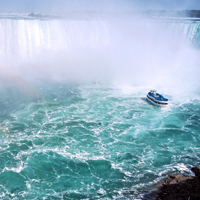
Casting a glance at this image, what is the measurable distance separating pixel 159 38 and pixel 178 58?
763cm

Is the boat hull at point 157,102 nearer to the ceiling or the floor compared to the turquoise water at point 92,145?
nearer to the ceiling

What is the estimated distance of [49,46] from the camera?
162ft

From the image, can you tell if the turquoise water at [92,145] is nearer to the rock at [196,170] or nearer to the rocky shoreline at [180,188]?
the rock at [196,170]

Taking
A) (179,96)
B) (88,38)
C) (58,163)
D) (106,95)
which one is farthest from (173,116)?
(88,38)

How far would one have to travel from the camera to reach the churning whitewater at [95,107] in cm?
1748

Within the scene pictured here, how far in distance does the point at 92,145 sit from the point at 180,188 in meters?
8.18

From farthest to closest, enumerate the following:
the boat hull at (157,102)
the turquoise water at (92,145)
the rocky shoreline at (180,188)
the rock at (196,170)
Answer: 1. the boat hull at (157,102)
2. the rock at (196,170)
3. the turquoise water at (92,145)
4. the rocky shoreline at (180,188)

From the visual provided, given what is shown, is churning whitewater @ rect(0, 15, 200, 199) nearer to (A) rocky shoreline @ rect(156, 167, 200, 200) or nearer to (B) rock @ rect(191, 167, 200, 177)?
(B) rock @ rect(191, 167, 200, 177)

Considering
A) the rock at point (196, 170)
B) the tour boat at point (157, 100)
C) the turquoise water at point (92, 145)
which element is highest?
the tour boat at point (157, 100)

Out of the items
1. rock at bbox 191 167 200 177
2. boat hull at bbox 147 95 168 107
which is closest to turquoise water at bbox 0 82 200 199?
rock at bbox 191 167 200 177

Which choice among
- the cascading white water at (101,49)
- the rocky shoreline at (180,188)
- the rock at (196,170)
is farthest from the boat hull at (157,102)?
the rocky shoreline at (180,188)

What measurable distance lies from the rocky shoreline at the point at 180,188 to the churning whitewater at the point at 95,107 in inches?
30.0

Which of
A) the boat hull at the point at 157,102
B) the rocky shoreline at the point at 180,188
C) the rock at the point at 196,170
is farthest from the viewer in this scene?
the boat hull at the point at 157,102

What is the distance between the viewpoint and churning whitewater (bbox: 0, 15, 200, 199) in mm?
17484
